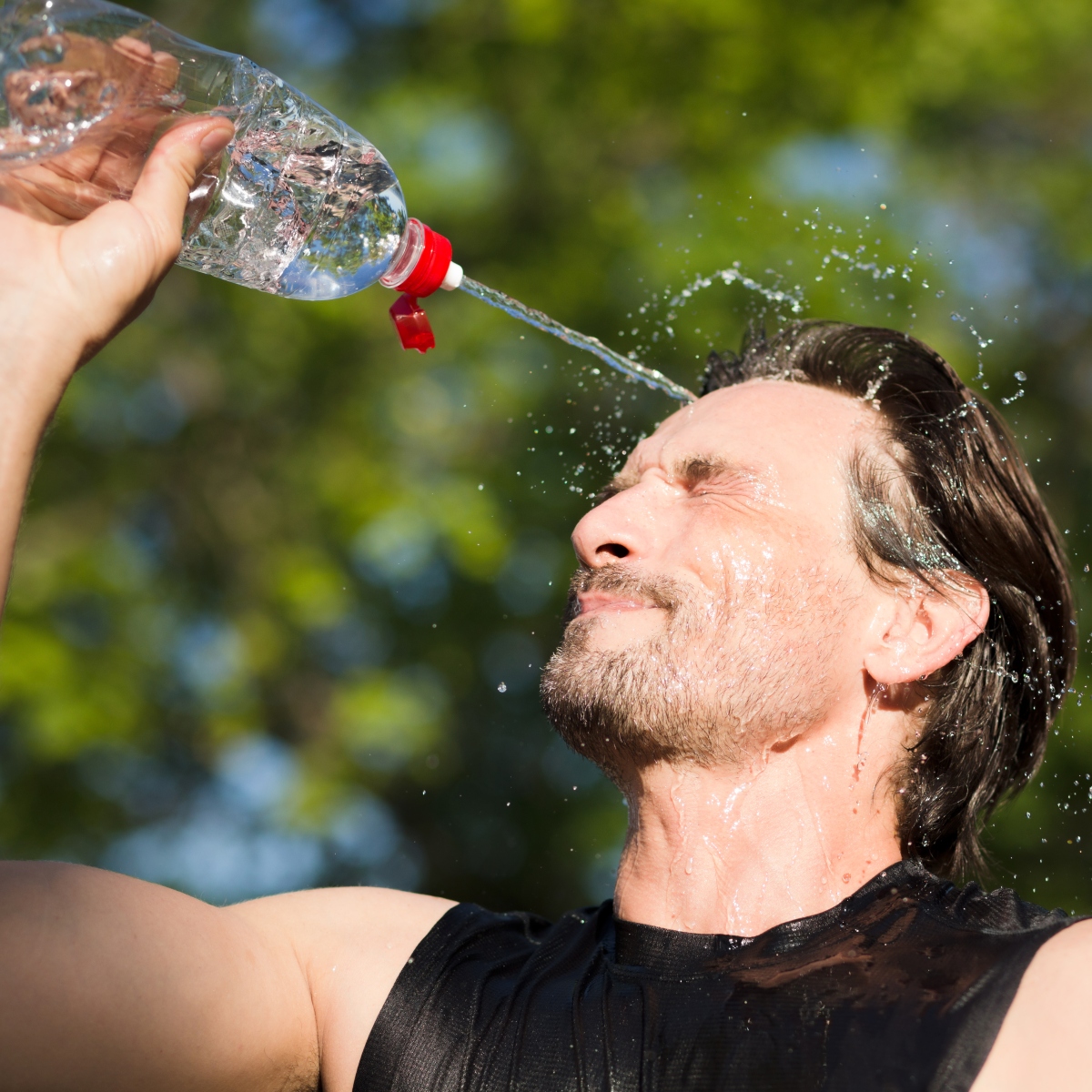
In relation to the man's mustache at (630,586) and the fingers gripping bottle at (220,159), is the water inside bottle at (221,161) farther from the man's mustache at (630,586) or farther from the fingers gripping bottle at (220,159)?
the man's mustache at (630,586)

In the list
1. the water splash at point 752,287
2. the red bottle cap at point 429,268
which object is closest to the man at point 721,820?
the red bottle cap at point 429,268

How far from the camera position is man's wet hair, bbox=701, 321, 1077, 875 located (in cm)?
253

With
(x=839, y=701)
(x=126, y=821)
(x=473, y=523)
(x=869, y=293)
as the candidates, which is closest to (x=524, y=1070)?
(x=839, y=701)

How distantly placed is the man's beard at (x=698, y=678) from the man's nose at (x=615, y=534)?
0.08 metres

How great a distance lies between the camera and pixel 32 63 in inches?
74.0

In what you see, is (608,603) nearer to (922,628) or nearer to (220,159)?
(922,628)

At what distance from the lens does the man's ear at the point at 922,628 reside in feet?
7.98

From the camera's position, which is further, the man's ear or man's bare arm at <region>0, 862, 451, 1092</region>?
the man's ear

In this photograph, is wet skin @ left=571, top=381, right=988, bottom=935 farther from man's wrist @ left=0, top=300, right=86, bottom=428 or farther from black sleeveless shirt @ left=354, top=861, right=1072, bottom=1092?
man's wrist @ left=0, top=300, right=86, bottom=428

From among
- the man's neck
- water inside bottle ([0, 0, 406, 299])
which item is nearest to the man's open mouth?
the man's neck

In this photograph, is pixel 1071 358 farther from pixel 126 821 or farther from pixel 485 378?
pixel 126 821

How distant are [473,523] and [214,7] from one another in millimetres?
3258

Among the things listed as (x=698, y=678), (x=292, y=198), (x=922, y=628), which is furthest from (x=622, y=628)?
(x=292, y=198)

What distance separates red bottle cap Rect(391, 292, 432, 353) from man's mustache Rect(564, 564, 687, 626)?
0.59 m
